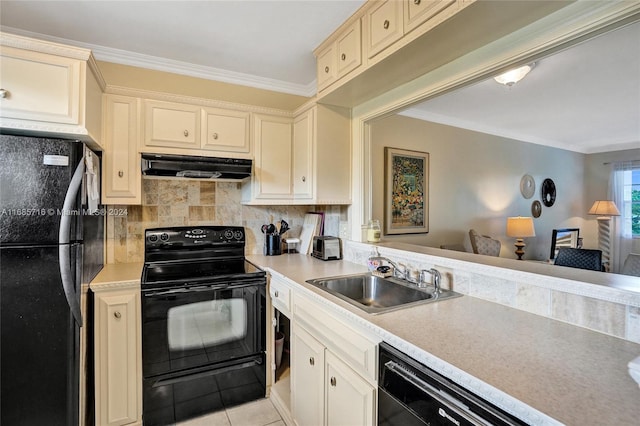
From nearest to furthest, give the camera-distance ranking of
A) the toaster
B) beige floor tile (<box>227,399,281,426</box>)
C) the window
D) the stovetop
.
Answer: beige floor tile (<box>227,399,281,426</box>) → the stovetop → the toaster → the window

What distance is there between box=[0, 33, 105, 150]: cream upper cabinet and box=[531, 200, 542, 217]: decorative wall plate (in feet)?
16.6

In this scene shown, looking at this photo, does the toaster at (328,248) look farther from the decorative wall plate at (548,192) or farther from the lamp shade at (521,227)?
the decorative wall plate at (548,192)

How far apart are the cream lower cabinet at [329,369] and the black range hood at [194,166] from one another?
1.08 metres

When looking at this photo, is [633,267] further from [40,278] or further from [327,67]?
[40,278]

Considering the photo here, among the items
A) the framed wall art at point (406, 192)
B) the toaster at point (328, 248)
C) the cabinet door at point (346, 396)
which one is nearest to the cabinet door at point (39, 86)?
the toaster at point (328, 248)

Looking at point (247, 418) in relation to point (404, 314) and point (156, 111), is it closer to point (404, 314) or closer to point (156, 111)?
point (404, 314)

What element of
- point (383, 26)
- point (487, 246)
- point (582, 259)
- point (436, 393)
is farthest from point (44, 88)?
point (487, 246)

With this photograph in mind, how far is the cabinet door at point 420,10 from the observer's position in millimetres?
1229

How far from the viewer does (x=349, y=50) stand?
183 centimetres

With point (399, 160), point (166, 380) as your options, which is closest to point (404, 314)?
point (166, 380)

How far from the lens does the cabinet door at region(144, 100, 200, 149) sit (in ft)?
7.11

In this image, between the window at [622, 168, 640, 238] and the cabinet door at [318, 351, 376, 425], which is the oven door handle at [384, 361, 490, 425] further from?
the window at [622, 168, 640, 238]

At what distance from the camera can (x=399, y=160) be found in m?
3.20

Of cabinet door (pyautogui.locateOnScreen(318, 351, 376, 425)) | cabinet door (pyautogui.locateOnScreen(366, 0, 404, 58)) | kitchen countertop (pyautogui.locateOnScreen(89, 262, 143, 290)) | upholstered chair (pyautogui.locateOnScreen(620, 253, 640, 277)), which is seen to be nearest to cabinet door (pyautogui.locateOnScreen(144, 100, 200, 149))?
kitchen countertop (pyautogui.locateOnScreen(89, 262, 143, 290))
